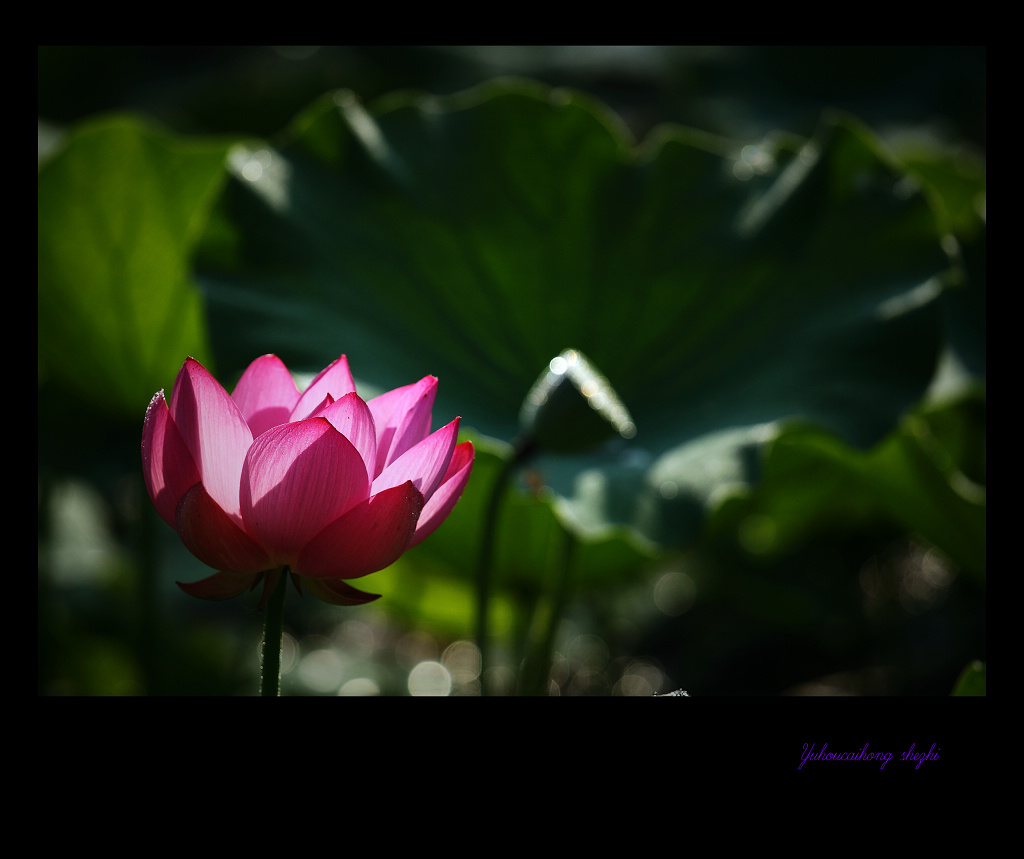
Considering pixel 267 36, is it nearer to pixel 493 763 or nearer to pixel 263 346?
pixel 263 346

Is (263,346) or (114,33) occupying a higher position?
(114,33)

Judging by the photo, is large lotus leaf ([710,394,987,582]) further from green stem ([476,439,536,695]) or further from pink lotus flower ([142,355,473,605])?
pink lotus flower ([142,355,473,605])

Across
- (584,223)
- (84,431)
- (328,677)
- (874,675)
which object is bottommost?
(328,677)

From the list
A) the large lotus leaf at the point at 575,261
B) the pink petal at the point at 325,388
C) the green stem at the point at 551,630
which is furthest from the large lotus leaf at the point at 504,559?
the pink petal at the point at 325,388

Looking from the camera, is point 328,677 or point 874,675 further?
point 328,677

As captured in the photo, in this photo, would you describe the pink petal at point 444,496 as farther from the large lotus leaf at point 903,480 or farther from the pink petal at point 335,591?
the large lotus leaf at point 903,480

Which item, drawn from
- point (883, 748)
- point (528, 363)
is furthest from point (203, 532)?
point (528, 363)
